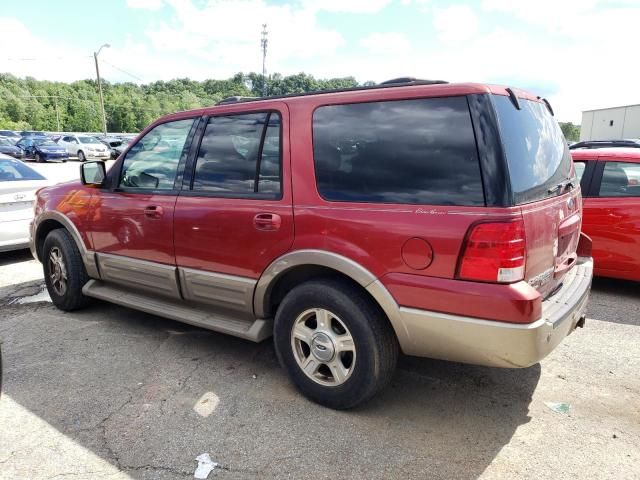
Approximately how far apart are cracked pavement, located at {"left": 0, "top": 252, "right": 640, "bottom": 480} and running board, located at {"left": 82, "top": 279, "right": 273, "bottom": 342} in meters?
0.33

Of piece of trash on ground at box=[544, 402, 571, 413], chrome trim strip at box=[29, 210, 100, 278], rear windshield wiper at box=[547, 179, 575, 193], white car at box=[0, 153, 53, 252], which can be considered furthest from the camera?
white car at box=[0, 153, 53, 252]

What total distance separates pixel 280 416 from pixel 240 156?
1718 mm

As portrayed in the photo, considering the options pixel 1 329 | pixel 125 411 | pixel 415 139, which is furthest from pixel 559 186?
pixel 1 329

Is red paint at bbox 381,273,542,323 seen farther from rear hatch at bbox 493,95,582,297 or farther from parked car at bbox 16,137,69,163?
parked car at bbox 16,137,69,163

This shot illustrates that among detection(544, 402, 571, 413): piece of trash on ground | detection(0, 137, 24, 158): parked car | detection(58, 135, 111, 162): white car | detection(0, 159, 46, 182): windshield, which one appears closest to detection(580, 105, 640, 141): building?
detection(58, 135, 111, 162): white car

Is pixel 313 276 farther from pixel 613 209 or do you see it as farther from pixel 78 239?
pixel 613 209

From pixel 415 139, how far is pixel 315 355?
4.61 ft

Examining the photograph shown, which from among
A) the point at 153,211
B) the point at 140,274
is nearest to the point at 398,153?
the point at 153,211

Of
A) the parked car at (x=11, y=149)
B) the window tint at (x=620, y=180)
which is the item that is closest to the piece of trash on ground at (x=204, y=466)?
the window tint at (x=620, y=180)

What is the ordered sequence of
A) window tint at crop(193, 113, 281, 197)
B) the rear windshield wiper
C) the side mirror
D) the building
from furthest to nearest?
the building
the side mirror
window tint at crop(193, 113, 281, 197)
the rear windshield wiper

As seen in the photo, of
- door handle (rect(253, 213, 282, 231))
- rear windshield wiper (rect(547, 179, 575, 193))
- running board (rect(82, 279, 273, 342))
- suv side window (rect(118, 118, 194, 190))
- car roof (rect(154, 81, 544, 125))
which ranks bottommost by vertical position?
running board (rect(82, 279, 273, 342))

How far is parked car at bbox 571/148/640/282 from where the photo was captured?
4.86m

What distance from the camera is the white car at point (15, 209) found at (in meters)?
6.23

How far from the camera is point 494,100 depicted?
243 cm
